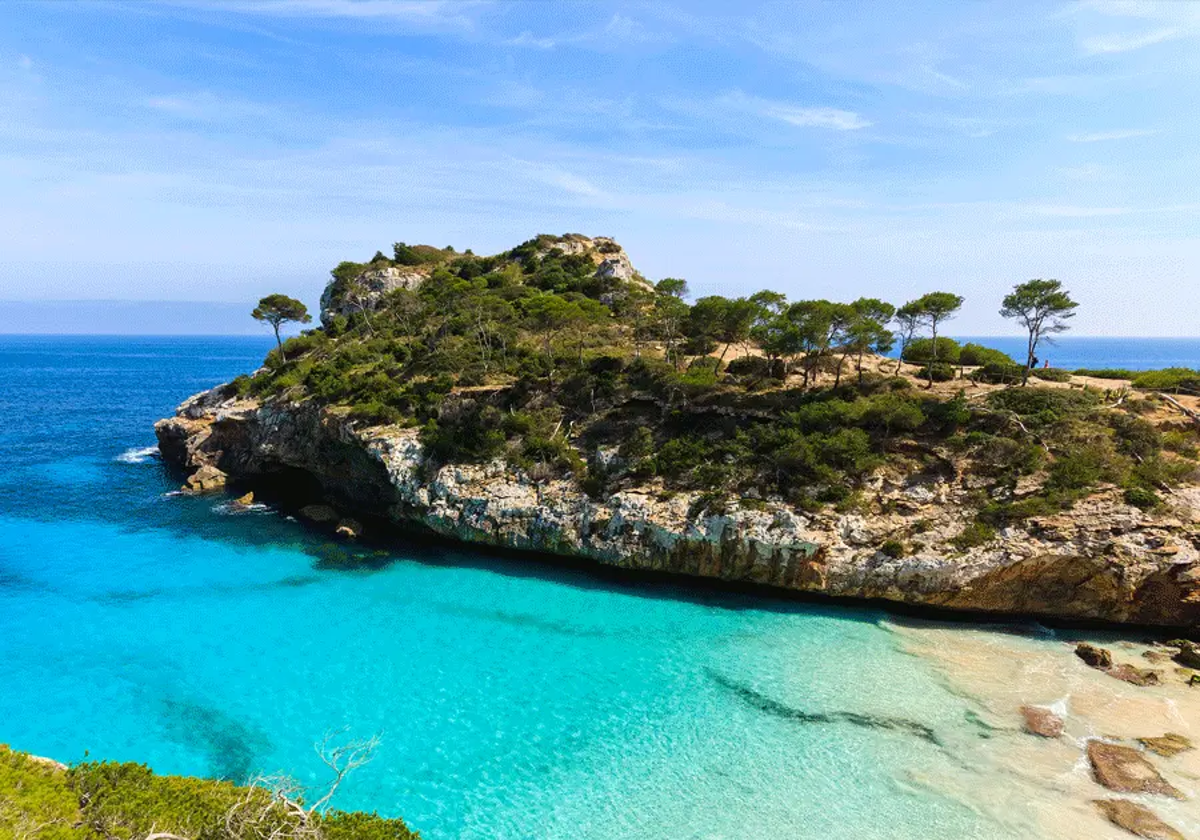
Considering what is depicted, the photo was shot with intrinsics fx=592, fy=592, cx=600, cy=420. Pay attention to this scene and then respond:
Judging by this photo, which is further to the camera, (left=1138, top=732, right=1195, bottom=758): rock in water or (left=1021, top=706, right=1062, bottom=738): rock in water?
(left=1021, top=706, right=1062, bottom=738): rock in water

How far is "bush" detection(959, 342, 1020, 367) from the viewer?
35.8 metres

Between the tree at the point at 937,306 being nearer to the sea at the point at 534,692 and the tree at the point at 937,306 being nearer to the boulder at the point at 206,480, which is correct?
the sea at the point at 534,692

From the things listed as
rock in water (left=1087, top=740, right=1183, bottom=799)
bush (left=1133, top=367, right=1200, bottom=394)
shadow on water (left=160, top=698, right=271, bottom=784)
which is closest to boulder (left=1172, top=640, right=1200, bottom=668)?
rock in water (left=1087, top=740, right=1183, bottom=799)

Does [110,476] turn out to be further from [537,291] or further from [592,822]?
[592,822]

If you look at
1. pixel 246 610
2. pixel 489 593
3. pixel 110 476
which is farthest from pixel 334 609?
pixel 110 476

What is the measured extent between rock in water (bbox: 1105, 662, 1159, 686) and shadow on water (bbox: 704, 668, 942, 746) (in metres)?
8.26

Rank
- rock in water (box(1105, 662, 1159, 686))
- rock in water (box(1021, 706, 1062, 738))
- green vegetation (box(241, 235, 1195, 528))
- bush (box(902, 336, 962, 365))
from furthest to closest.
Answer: bush (box(902, 336, 962, 365))
green vegetation (box(241, 235, 1195, 528))
rock in water (box(1105, 662, 1159, 686))
rock in water (box(1021, 706, 1062, 738))

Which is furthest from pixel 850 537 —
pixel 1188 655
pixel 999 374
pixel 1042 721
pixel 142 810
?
pixel 142 810

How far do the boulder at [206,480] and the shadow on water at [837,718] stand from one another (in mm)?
38349

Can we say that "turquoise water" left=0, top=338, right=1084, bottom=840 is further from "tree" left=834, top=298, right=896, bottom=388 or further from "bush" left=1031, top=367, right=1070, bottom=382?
"bush" left=1031, top=367, right=1070, bottom=382

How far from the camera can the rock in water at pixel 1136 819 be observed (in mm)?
13758

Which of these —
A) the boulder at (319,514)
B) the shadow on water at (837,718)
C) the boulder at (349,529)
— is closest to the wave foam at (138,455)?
the boulder at (319,514)

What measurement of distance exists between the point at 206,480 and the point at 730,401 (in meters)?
36.2

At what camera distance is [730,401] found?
32406 mm
